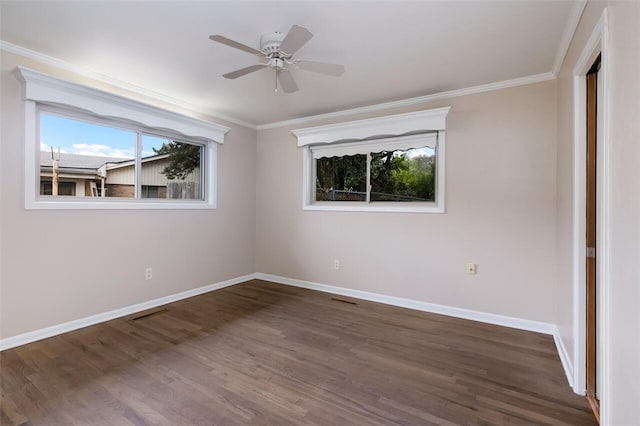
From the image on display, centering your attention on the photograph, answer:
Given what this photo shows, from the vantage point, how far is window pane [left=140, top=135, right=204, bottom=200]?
349 centimetres

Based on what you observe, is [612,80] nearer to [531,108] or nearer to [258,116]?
[531,108]

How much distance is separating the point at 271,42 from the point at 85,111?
2016mm

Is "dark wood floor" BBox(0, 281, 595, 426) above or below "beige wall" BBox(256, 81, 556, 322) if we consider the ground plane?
below

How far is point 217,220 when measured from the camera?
13.7ft

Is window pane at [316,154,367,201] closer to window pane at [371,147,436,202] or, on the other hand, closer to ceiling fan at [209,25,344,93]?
window pane at [371,147,436,202]

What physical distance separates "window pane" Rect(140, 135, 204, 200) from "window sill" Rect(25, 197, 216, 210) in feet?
0.46

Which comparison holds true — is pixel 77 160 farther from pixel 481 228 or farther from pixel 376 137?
pixel 481 228

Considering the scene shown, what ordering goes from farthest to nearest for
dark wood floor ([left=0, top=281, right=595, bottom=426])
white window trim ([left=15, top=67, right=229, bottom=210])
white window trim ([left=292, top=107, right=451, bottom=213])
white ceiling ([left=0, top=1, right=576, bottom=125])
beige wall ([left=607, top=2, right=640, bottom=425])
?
1. white window trim ([left=292, top=107, right=451, bottom=213])
2. white window trim ([left=15, top=67, right=229, bottom=210])
3. white ceiling ([left=0, top=1, right=576, bottom=125])
4. dark wood floor ([left=0, top=281, right=595, bottom=426])
5. beige wall ([left=607, top=2, right=640, bottom=425])

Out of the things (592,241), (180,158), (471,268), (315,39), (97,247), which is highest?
(315,39)

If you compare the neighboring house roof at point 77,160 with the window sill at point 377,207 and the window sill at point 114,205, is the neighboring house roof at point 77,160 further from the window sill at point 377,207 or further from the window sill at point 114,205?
the window sill at point 377,207

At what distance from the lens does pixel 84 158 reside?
9.68 feet

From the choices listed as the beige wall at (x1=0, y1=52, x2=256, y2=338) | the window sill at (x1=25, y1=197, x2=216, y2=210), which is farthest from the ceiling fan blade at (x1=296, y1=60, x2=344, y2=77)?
the window sill at (x1=25, y1=197, x2=216, y2=210)

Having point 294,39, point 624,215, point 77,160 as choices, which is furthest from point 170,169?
point 624,215

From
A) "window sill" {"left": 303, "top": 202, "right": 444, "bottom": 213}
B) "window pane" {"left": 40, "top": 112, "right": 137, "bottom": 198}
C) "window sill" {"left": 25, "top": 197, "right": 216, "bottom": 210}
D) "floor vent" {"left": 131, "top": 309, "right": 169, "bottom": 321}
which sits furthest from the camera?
"window sill" {"left": 303, "top": 202, "right": 444, "bottom": 213}
